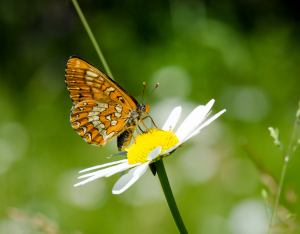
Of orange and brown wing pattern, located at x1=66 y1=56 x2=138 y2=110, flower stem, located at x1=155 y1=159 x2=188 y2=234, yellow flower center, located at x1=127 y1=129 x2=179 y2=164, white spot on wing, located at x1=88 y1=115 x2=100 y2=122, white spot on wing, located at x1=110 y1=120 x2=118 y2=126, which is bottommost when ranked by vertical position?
flower stem, located at x1=155 y1=159 x2=188 y2=234

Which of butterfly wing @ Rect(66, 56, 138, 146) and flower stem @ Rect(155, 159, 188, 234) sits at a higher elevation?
butterfly wing @ Rect(66, 56, 138, 146)

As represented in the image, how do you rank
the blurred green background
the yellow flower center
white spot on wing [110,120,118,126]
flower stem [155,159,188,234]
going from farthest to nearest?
1. the blurred green background
2. white spot on wing [110,120,118,126]
3. the yellow flower center
4. flower stem [155,159,188,234]

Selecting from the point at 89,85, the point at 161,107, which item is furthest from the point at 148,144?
the point at 161,107

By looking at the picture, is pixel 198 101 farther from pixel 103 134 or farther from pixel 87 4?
pixel 87 4

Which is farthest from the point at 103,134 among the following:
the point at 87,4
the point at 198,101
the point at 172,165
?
the point at 87,4

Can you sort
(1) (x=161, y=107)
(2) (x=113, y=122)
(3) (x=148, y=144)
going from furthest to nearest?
(1) (x=161, y=107), (2) (x=113, y=122), (3) (x=148, y=144)

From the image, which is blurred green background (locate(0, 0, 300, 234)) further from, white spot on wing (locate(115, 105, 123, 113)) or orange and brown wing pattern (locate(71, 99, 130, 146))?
white spot on wing (locate(115, 105, 123, 113))

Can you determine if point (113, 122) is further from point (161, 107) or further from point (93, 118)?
point (161, 107)

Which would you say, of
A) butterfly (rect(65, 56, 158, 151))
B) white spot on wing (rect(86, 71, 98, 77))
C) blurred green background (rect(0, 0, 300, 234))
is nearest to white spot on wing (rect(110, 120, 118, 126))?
butterfly (rect(65, 56, 158, 151))
